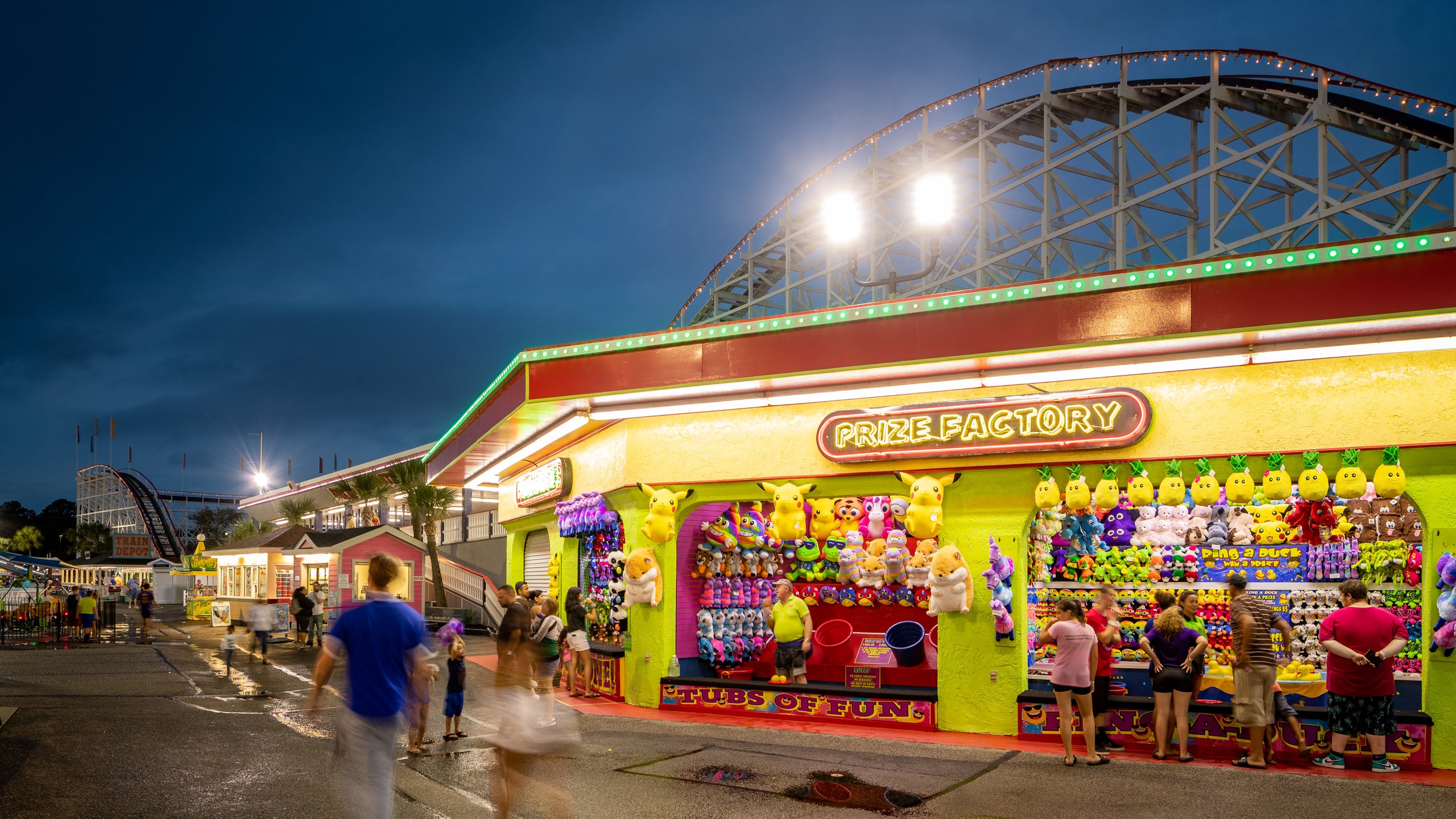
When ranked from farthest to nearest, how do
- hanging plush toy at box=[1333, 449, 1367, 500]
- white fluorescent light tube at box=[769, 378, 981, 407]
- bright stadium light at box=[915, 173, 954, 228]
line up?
bright stadium light at box=[915, 173, 954, 228], white fluorescent light tube at box=[769, 378, 981, 407], hanging plush toy at box=[1333, 449, 1367, 500]

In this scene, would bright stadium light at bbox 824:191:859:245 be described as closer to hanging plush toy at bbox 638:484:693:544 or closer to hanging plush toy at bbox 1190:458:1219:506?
hanging plush toy at bbox 638:484:693:544

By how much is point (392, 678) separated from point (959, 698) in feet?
22.4

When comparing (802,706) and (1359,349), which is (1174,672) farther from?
(802,706)

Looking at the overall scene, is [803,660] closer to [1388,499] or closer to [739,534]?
[739,534]

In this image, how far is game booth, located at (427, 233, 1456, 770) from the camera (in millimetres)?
8281

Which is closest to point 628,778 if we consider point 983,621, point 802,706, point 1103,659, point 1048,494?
point 802,706

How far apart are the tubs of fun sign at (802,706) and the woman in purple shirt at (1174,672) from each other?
234 cm

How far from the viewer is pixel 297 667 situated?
17.4 meters

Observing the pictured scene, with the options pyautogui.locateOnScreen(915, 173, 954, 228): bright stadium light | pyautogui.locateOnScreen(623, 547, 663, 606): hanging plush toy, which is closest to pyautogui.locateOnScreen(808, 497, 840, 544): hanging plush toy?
pyautogui.locateOnScreen(623, 547, 663, 606): hanging plush toy

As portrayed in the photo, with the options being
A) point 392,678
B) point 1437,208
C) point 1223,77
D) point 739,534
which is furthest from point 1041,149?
point 392,678

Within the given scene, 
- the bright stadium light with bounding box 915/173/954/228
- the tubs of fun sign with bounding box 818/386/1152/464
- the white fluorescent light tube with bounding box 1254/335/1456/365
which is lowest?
the tubs of fun sign with bounding box 818/386/1152/464

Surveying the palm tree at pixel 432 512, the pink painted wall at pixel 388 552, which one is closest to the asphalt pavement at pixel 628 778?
the palm tree at pixel 432 512

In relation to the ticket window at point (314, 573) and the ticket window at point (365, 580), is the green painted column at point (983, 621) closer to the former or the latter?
the ticket window at point (365, 580)

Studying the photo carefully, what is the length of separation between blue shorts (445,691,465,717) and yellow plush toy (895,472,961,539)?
495cm
